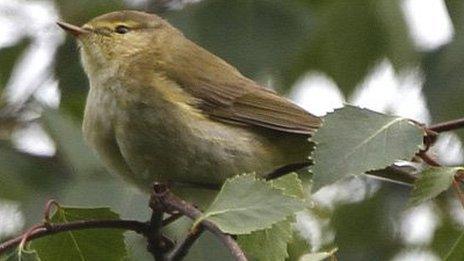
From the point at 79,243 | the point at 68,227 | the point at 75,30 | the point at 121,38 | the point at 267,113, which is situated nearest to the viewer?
the point at 68,227

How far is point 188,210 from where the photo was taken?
2.24m

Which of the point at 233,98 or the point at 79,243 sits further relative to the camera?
the point at 233,98

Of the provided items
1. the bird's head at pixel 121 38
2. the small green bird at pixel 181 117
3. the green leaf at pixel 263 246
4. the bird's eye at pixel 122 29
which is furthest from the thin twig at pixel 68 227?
the bird's eye at pixel 122 29

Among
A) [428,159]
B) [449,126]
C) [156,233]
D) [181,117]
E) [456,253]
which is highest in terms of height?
[449,126]

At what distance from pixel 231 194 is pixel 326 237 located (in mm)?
2093

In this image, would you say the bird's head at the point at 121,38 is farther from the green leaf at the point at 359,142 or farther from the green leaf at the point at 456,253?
the green leaf at the point at 456,253

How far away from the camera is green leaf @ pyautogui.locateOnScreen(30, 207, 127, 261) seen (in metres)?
2.40

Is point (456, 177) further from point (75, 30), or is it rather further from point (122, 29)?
point (122, 29)

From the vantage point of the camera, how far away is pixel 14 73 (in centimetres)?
402

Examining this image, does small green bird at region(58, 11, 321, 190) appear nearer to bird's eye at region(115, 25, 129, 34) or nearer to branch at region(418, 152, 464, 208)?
bird's eye at region(115, 25, 129, 34)

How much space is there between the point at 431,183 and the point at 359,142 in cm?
16

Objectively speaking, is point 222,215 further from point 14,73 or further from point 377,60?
point 14,73

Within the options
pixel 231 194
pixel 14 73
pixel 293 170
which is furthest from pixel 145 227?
pixel 14 73

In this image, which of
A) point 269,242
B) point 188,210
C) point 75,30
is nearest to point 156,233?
point 188,210
